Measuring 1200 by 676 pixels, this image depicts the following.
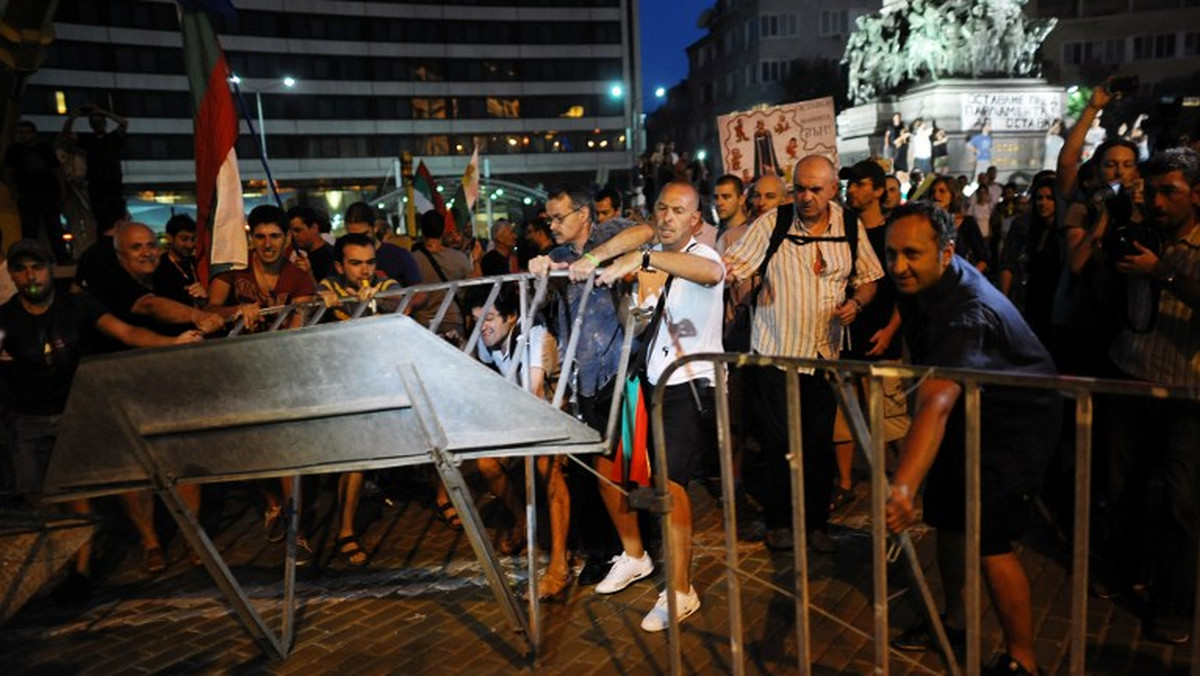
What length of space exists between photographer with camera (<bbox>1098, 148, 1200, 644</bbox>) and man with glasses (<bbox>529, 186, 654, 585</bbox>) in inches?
91.5

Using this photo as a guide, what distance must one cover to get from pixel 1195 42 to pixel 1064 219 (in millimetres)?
67111

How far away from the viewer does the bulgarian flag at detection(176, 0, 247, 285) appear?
5191 mm

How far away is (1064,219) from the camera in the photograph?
196 inches

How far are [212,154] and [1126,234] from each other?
5.42m

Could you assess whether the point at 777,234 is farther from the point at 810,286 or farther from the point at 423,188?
the point at 423,188

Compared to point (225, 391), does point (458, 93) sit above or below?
above

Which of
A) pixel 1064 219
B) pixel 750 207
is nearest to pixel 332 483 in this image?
pixel 750 207

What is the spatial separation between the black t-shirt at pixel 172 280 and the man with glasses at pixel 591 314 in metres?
3.08

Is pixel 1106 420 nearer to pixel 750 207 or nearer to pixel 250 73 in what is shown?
pixel 750 207

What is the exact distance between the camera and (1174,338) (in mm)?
3662

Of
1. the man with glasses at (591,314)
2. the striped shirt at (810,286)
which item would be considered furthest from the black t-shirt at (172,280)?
the striped shirt at (810,286)

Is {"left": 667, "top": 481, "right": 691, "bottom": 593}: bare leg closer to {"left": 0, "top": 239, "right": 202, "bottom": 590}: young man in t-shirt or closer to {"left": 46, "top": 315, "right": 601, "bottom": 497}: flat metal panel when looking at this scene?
{"left": 46, "top": 315, "right": 601, "bottom": 497}: flat metal panel

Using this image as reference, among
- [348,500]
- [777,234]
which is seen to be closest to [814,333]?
[777,234]

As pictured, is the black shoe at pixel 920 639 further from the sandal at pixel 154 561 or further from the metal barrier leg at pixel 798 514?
the sandal at pixel 154 561
